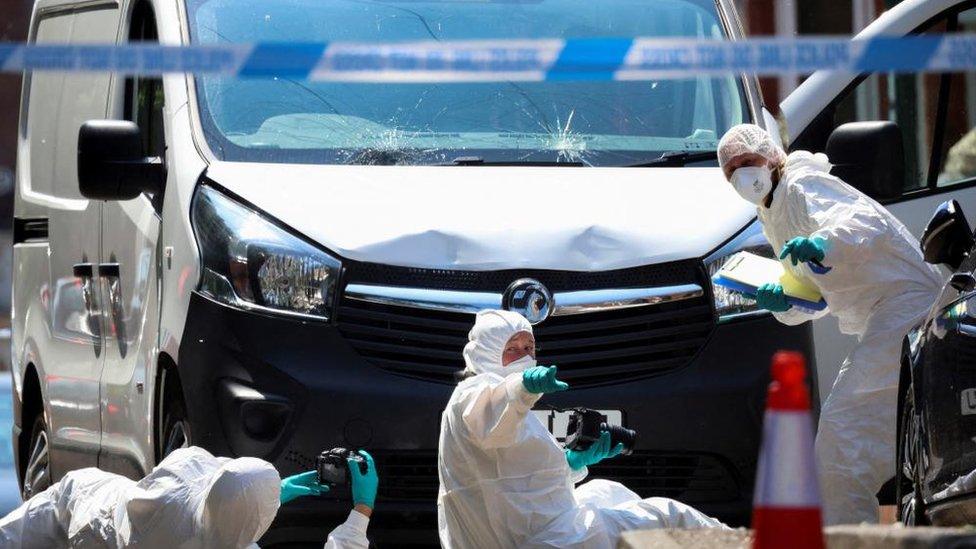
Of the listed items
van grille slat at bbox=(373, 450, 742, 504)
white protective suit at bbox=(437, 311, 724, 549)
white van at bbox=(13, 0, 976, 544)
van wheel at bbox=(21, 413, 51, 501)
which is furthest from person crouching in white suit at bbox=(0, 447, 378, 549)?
van wheel at bbox=(21, 413, 51, 501)

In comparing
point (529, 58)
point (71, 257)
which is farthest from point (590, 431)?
point (71, 257)

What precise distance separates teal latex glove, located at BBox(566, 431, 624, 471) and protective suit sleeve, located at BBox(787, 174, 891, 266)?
1.20 m

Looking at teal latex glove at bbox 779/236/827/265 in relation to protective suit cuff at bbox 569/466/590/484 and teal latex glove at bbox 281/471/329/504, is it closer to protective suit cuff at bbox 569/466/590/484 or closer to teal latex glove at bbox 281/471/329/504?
protective suit cuff at bbox 569/466/590/484

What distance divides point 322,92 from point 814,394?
6.57 feet

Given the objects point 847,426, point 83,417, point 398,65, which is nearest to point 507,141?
point 847,426

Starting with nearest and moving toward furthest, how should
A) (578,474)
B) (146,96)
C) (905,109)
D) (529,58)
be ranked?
(529,58)
(578,474)
(146,96)
(905,109)

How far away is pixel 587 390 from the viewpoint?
23.1 ft

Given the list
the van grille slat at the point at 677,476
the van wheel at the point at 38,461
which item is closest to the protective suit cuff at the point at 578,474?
the van grille slat at the point at 677,476

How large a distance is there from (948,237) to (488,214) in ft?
4.88

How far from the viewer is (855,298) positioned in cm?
760

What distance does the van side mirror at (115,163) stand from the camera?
24.3 ft

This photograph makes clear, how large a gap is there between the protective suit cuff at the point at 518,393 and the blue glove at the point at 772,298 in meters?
1.07

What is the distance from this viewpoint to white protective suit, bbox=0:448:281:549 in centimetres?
596

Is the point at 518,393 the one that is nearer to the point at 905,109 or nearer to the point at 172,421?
the point at 172,421
